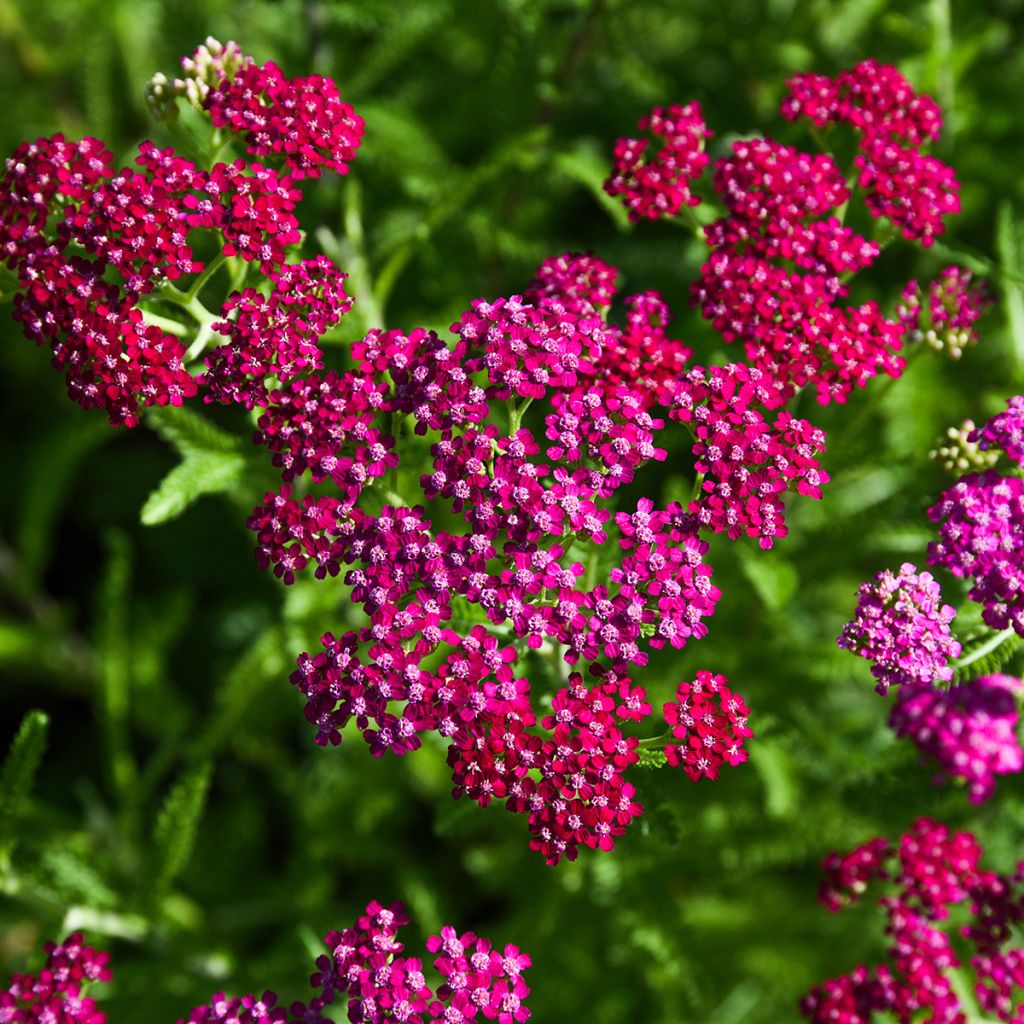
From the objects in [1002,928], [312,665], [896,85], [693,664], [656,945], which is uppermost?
[896,85]

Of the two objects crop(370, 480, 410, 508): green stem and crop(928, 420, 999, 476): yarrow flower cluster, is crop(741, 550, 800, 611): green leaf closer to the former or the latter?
crop(928, 420, 999, 476): yarrow flower cluster

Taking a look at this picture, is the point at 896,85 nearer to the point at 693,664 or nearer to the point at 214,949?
the point at 693,664

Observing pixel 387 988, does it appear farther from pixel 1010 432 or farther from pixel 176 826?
pixel 1010 432

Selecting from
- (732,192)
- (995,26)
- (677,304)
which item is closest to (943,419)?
(677,304)

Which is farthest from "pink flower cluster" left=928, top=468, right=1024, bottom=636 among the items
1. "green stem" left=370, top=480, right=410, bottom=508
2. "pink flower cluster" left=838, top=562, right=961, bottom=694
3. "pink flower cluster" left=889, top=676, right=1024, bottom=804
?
"green stem" left=370, top=480, right=410, bottom=508

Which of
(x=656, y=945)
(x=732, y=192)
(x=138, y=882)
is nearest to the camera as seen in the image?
(x=732, y=192)

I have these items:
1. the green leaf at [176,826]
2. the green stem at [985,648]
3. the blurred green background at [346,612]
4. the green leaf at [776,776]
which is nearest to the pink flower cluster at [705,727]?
the green stem at [985,648]
